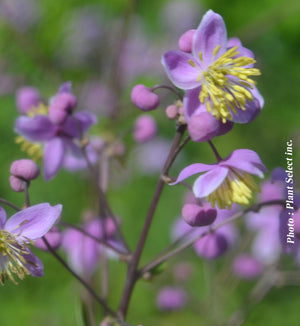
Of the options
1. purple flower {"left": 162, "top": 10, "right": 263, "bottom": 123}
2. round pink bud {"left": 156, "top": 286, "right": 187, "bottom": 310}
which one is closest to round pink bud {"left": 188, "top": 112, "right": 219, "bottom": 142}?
purple flower {"left": 162, "top": 10, "right": 263, "bottom": 123}

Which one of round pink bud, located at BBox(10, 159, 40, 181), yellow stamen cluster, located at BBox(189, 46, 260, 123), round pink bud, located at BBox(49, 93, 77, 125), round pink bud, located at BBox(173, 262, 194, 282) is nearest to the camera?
yellow stamen cluster, located at BBox(189, 46, 260, 123)

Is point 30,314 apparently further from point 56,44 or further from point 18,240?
point 18,240

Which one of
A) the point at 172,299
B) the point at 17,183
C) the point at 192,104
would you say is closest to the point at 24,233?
the point at 17,183

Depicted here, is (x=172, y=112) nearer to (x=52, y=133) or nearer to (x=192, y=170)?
(x=192, y=170)

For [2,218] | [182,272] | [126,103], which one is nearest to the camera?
[2,218]

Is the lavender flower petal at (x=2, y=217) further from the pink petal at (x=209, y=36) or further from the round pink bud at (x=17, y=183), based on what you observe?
the pink petal at (x=209, y=36)

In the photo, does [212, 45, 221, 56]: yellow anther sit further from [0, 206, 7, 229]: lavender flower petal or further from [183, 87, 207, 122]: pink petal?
[0, 206, 7, 229]: lavender flower petal

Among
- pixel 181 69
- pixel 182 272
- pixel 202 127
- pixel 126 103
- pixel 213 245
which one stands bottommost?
pixel 182 272
